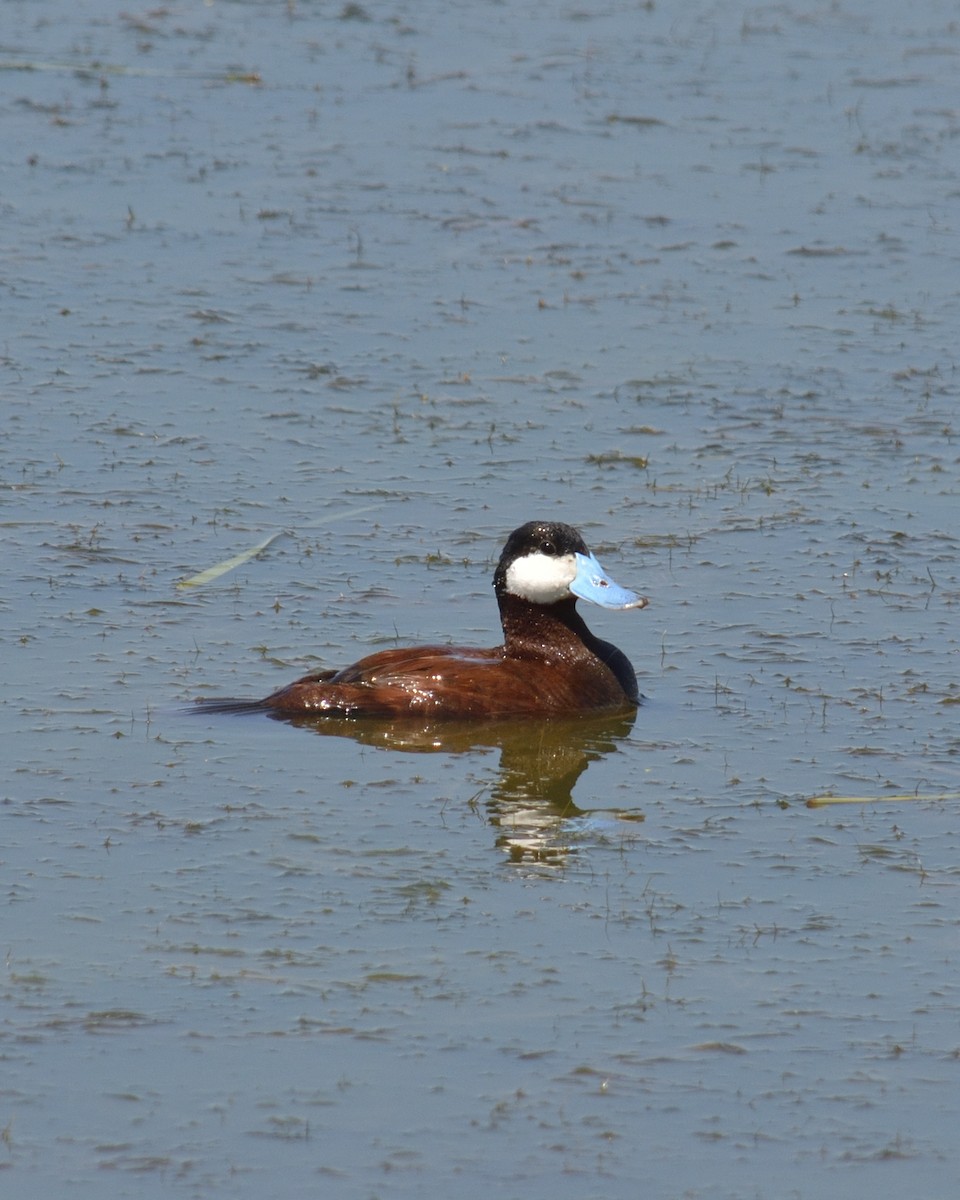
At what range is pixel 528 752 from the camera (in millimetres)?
8906

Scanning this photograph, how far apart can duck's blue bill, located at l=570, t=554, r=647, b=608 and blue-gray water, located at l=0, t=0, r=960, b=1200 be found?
16.0 inches

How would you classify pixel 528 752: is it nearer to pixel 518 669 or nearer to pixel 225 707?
pixel 518 669

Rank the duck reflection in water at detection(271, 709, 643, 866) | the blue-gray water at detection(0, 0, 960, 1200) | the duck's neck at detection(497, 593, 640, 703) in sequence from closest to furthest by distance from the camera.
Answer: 1. the blue-gray water at detection(0, 0, 960, 1200)
2. the duck reflection in water at detection(271, 709, 643, 866)
3. the duck's neck at detection(497, 593, 640, 703)

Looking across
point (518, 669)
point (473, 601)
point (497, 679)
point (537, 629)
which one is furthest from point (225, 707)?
point (473, 601)

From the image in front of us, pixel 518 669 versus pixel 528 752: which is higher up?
pixel 518 669

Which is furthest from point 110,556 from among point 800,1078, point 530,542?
point 800,1078

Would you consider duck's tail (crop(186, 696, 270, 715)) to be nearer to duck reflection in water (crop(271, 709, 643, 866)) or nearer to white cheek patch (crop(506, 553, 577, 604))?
duck reflection in water (crop(271, 709, 643, 866))

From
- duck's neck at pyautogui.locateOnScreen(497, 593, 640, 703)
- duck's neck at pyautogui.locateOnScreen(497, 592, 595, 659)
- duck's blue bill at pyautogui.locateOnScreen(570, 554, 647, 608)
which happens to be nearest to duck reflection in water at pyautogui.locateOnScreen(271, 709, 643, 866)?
duck's neck at pyautogui.locateOnScreen(497, 593, 640, 703)

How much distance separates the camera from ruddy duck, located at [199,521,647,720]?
29.4 feet

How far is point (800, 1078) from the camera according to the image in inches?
237

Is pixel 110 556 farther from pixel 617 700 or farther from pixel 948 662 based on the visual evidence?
pixel 948 662

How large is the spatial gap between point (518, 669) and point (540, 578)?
45cm

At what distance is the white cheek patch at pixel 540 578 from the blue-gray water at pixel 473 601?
58cm

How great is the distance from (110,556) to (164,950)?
14.4 feet
